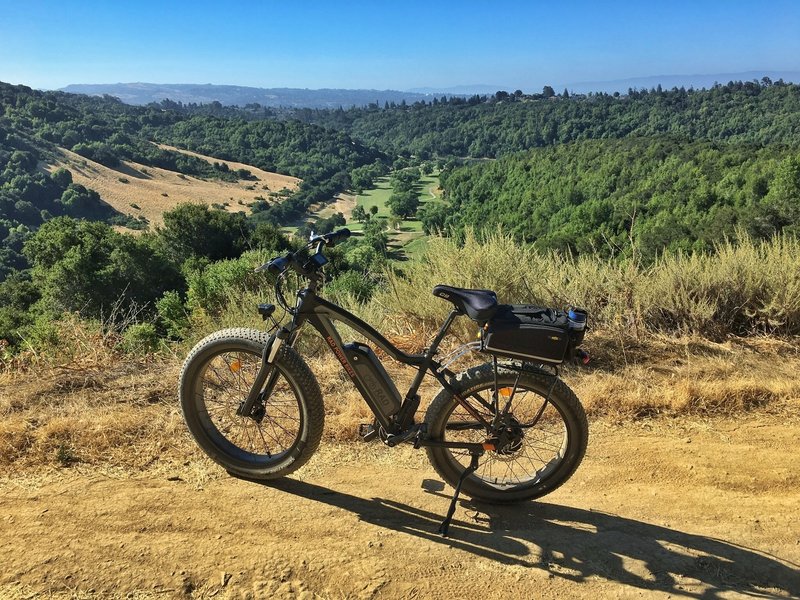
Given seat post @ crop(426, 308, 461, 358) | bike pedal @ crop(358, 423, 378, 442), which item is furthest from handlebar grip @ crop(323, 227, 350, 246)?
bike pedal @ crop(358, 423, 378, 442)

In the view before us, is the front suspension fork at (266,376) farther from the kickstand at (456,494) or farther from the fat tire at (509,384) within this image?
the kickstand at (456,494)

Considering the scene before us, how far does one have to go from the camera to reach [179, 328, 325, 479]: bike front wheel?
291 centimetres

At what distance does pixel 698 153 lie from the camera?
73.8 meters

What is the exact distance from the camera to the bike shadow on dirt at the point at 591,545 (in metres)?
2.44

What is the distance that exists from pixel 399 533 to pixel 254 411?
1068 mm

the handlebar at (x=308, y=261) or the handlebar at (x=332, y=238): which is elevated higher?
the handlebar at (x=332, y=238)

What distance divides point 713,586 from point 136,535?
2788 millimetres

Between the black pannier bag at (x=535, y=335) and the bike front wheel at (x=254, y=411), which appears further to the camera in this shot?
the bike front wheel at (x=254, y=411)

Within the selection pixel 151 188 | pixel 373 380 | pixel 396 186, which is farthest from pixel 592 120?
pixel 373 380

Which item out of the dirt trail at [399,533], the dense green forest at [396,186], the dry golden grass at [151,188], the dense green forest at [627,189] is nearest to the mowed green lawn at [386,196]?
the dense green forest at [396,186]

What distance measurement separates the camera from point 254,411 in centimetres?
302

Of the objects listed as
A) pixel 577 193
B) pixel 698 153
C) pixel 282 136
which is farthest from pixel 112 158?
pixel 698 153

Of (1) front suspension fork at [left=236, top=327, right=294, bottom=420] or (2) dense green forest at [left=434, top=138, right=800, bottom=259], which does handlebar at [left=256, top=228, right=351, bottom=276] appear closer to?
(1) front suspension fork at [left=236, top=327, right=294, bottom=420]

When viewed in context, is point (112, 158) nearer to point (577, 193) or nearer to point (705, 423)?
point (577, 193)
